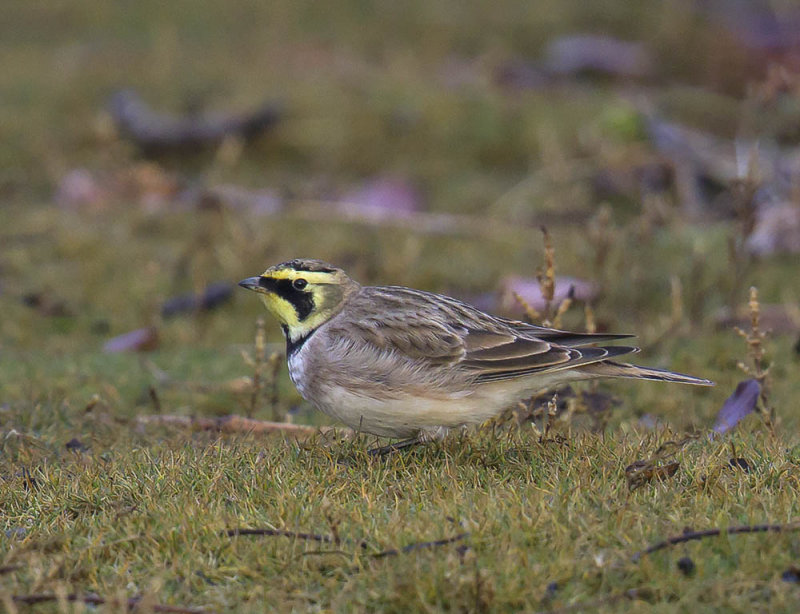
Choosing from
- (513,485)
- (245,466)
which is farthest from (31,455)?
(513,485)

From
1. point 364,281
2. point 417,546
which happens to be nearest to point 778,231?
point 364,281

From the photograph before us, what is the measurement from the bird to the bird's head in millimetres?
66

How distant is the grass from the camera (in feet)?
12.4

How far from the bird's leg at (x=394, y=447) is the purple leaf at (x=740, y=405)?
174 cm

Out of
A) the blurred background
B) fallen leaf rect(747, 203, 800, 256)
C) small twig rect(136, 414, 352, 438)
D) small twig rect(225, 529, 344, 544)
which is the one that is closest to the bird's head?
small twig rect(136, 414, 352, 438)

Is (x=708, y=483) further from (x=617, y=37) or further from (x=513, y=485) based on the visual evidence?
(x=617, y=37)

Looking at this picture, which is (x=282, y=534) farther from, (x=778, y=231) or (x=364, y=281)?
(x=778, y=231)

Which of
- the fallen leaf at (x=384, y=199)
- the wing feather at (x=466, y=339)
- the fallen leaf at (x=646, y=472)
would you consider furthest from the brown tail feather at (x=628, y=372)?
the fallen leaf at (x=384, y=199)

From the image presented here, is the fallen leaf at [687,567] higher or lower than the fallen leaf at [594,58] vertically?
lower

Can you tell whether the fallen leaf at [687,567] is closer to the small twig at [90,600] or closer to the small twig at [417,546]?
the small twig at [417,546]

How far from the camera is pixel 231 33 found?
15.9 metres

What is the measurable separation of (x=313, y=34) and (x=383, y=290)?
11.0 m

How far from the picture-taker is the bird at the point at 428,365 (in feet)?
16.3

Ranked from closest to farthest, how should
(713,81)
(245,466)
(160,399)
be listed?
(245,466) < (160,399) < (713,81)
